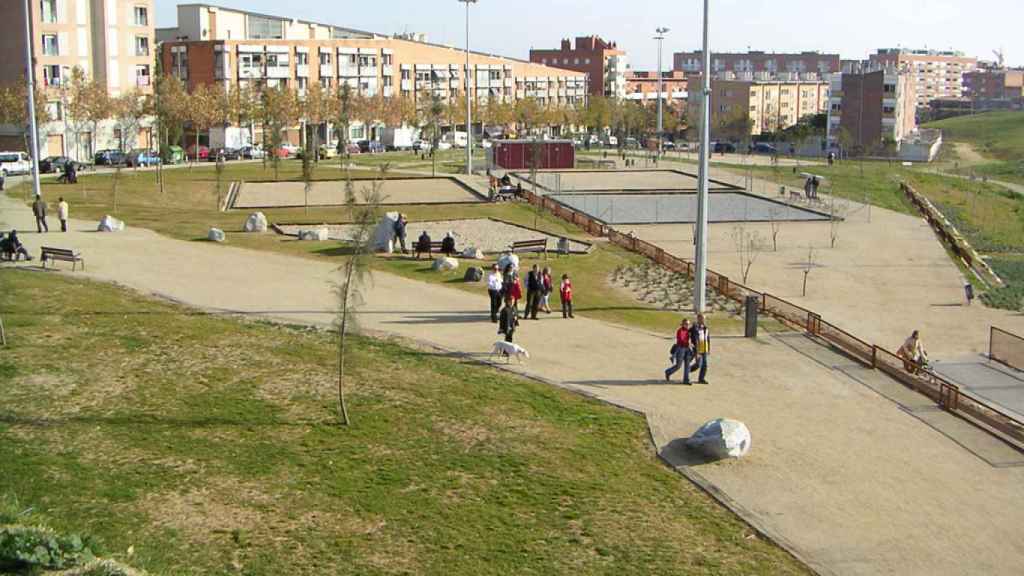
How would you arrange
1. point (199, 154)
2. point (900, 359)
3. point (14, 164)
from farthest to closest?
1. point (199, 154)
2. point (14, 164)
3. point (900, 359)

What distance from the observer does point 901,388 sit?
20.5 meters

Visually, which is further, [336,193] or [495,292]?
[336,193]

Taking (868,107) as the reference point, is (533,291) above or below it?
below

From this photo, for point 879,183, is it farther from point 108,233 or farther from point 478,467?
point 478,467

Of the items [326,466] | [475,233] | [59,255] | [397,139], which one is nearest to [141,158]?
[397,139]

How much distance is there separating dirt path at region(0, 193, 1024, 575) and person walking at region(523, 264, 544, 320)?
1.50 ft

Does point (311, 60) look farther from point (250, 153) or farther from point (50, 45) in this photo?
point (50, 45)

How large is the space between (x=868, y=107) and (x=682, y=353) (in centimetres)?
10283

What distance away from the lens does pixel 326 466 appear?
15.5 meters

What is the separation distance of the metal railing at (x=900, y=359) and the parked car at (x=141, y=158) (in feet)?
130

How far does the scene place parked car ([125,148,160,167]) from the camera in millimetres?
66688

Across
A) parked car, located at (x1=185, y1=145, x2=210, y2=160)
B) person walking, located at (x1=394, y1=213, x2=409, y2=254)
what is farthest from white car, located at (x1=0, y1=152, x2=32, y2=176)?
person walking, located at (x1=394, y1=213, x2=409, y2=254)

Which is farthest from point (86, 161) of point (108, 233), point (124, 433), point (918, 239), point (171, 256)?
point (124, 433)

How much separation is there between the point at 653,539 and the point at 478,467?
3000 mm
